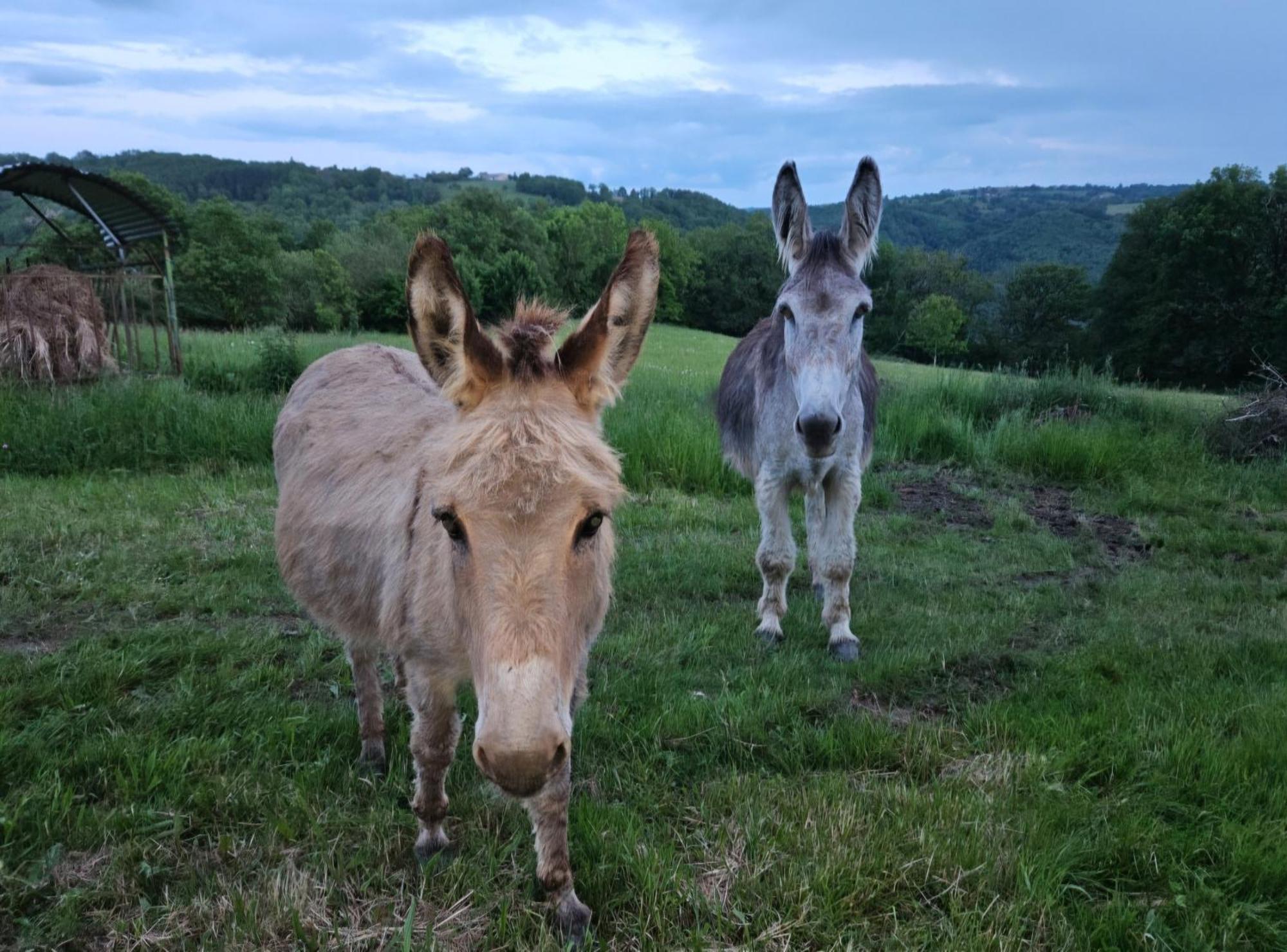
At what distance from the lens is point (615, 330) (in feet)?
7.92

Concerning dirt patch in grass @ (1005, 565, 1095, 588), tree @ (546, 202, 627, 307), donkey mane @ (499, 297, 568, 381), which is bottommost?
dirt patch in grass @ (1005, 565, 1095, 588)

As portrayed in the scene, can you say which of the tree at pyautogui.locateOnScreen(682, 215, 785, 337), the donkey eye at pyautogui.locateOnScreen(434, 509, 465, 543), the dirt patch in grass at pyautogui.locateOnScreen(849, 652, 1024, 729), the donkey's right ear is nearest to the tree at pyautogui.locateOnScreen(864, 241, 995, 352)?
the tree at pyautogui.locateOnScreen(682, 215, 785, 337)

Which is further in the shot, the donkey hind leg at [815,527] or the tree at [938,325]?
the tree at [938,325]

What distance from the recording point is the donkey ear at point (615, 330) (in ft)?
7.63

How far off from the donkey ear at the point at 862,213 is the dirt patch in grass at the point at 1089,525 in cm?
431

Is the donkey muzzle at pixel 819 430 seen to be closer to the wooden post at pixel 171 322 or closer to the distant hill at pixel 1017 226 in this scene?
the wooden post at pixel 171 322

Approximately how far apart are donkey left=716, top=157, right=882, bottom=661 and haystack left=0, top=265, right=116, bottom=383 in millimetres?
10750

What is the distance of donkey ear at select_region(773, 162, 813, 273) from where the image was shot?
199 inches

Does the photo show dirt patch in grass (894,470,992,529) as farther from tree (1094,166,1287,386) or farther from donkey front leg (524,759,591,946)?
tree (1094,166,1287,386)

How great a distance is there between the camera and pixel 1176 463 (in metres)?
10.1

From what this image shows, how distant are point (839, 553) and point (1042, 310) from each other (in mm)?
64713

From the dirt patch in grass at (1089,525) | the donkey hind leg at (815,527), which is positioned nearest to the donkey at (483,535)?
the donkey hind leg at (815,527)

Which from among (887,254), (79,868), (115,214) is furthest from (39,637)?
(887,254)

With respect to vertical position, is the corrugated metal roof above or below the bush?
above
